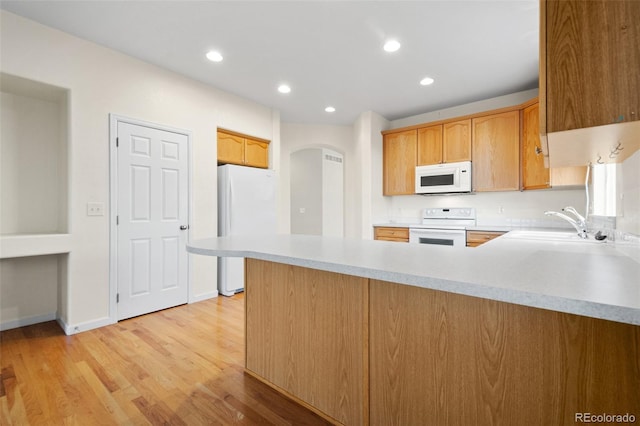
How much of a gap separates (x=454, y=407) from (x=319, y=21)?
2636mm

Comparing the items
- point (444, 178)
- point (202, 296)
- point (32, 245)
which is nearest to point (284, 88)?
point (444, 178)

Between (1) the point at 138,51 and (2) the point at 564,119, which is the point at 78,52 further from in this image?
(2) the point at 564,119

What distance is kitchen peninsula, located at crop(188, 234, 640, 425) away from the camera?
0.77 metres

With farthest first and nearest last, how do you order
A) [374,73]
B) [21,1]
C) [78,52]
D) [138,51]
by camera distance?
1. [374,73]
2. [138,51]
3. [78,52]
4. [21,1]

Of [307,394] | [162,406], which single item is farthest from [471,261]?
[162,406]

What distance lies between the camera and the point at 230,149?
12.1 ft

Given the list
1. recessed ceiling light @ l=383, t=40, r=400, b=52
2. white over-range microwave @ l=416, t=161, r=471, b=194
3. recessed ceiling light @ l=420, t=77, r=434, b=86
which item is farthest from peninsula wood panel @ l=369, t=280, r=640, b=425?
white over-range microwave @ l=416, t=161, r=471, b=194

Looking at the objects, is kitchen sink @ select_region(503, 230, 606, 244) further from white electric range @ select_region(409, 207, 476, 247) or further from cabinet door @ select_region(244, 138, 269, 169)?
cabinet door @ select_region(244, 138, 269, 169)

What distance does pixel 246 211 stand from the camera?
3.66 meters

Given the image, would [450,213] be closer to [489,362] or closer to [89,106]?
[489,362]

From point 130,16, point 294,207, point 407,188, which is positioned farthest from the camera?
point 294,207

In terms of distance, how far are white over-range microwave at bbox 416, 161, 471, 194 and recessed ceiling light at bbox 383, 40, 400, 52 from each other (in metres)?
1.85

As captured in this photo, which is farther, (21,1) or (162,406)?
(21,1)

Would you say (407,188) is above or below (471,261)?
above
